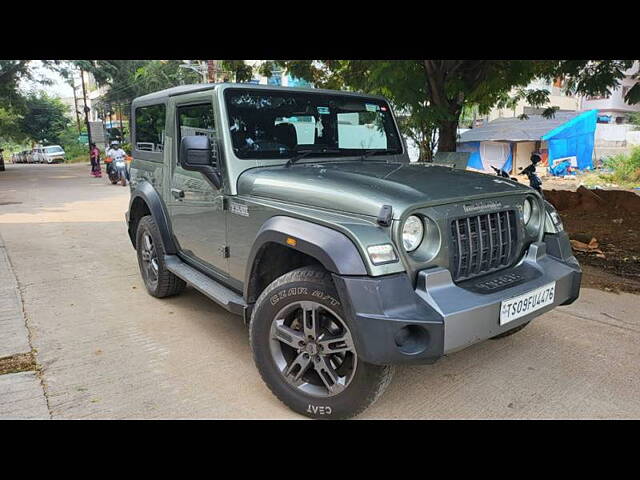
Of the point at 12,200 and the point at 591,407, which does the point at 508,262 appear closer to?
the point at 591,407

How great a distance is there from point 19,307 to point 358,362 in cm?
375

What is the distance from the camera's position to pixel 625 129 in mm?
25250

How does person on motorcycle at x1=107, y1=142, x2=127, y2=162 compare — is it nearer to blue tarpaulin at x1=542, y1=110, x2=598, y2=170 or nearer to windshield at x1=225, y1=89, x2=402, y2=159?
windshield at x1=225, y1=89, x2=402, y2=159

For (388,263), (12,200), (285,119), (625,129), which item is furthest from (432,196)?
(625,129)

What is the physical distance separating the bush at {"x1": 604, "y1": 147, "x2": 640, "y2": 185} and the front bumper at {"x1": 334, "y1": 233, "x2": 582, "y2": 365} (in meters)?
18.6

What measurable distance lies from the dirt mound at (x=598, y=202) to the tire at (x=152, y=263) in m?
7.21

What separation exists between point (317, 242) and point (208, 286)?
4.96ft

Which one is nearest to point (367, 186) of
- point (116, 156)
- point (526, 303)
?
point (526, 303)

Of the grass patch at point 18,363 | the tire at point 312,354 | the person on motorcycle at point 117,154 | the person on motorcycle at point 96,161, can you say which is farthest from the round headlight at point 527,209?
the person on motorcycle at point 96,161


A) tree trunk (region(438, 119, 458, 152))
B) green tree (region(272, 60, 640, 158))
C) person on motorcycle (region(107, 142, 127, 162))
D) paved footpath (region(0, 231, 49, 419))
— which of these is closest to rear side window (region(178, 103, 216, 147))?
paved footpath (region(0, 231, 49, 419))

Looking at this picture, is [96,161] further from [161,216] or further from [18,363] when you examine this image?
[18,363]

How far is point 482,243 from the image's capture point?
9.13ft

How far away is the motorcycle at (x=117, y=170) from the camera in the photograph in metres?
17.3

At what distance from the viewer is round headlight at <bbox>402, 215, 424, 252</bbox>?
2.53m
